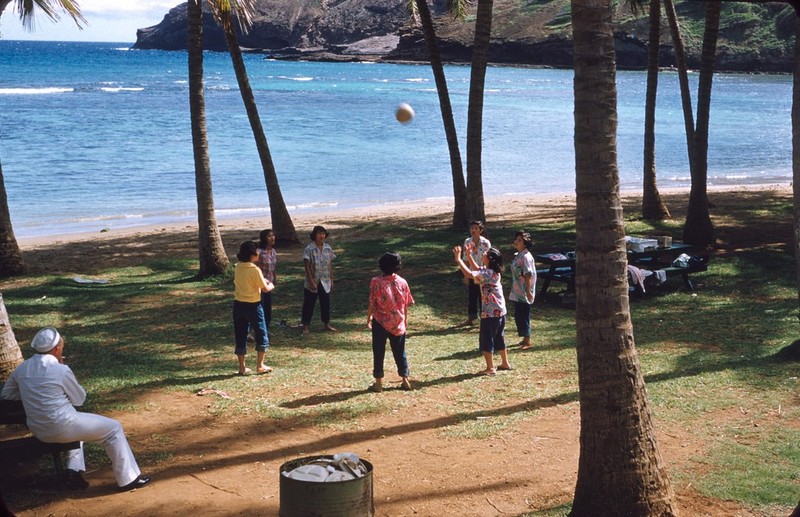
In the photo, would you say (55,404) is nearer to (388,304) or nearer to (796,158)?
(388,304)

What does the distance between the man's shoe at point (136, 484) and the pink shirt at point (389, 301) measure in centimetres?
308

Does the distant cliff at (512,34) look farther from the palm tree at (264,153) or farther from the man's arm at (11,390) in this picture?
the man's arm at (11,390)

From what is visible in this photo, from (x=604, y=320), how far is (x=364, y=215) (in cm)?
2172

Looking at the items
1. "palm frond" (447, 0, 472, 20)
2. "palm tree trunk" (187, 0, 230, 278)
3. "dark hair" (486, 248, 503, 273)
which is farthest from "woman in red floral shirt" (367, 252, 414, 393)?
"palm frond" (447, 0, 472, 20)

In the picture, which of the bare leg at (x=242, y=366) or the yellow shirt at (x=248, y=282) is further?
the bare leg at (x=242, y=366)

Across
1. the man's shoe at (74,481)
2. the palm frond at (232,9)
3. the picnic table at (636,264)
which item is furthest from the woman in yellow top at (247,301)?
the palm frond at (232,9)

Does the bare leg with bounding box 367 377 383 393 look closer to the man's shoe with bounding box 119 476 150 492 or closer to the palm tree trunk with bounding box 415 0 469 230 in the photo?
the man's shoe with bounding box 119 476 150 492

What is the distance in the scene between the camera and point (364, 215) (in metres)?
27.6

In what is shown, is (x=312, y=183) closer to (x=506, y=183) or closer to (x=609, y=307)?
(x=506, y=183)

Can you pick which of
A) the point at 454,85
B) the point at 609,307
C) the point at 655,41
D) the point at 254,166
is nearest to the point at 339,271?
the point at 655,41

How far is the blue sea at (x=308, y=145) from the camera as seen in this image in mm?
33312

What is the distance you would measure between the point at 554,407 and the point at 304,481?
4240 millimetres

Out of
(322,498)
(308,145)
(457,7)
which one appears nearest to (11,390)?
(322,498)

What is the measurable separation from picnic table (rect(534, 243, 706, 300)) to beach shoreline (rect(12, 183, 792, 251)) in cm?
733
